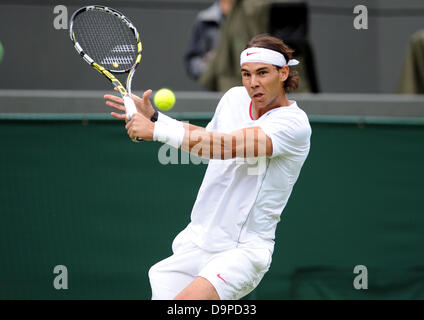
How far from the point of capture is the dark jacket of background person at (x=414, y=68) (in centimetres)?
686

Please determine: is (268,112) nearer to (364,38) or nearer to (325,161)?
(325,161)

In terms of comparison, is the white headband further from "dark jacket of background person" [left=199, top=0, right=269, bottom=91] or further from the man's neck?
"dark jacket of background person" [left=199, top=0, right=269, bottom=91]

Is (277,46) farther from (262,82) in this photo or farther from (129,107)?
(129,107)

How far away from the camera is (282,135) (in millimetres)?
4086

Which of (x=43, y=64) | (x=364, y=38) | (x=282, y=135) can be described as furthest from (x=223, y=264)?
(x=364, y=38)

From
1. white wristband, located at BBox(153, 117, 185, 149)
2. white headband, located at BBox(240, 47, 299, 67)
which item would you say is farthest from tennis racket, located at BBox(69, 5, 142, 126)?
white headband, located at BBox(240, 47, 299, 67)

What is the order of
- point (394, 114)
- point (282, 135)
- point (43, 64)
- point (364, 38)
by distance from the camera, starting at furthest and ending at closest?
point (364, 38)
point (43, 64)
point (394, 114)
point (282, 135)

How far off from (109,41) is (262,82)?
3.78 ft

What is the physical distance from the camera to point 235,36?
6645mm

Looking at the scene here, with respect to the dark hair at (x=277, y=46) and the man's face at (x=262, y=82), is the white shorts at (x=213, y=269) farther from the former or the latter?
the dark hair at (x=277, y=46)

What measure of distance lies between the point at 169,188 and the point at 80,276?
0.94 meters

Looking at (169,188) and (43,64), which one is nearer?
(169,188)

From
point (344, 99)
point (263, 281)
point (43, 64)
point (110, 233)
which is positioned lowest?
point (263, 281)

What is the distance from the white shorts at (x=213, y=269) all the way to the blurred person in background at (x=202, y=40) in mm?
2829
